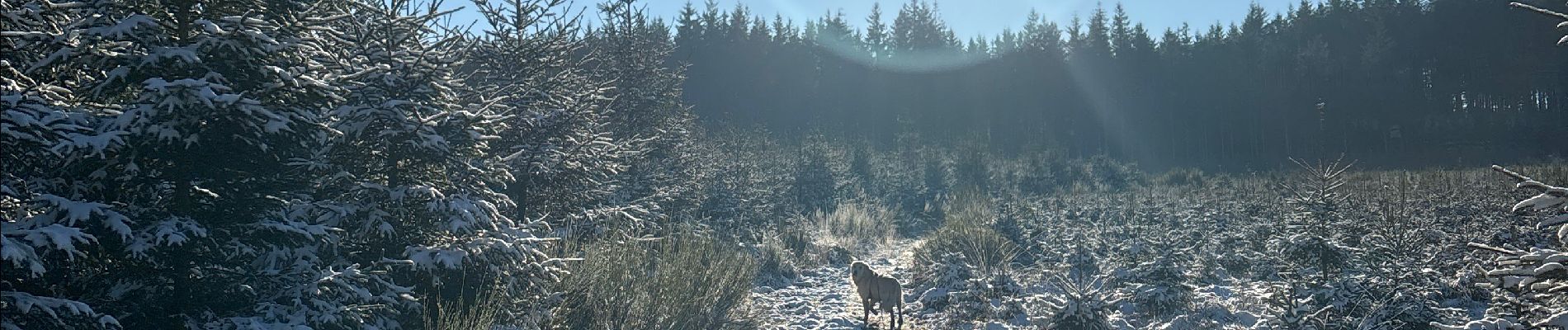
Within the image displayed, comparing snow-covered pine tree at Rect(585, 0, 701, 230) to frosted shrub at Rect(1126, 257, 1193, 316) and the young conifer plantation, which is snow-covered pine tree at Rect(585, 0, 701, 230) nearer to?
the young conifer plantation

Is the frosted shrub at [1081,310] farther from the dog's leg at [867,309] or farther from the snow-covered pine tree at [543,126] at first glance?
the snow-covered pine tree at [543,126]

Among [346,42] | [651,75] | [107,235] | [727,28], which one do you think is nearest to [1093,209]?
[651,75]

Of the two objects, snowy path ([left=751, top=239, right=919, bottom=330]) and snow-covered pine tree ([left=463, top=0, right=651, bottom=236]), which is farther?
snowy path ([left=751, top=239, right=919, bottom=330])

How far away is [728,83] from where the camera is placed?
1844 inches

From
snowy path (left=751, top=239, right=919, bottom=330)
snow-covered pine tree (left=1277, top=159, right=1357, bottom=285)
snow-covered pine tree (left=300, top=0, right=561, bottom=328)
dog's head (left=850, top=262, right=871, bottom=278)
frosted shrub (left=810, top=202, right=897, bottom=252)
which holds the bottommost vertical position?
snowy path (left=751, top=239, right=919, bottom=330)

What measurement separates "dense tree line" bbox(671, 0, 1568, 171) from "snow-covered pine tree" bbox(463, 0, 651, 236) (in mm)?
27016

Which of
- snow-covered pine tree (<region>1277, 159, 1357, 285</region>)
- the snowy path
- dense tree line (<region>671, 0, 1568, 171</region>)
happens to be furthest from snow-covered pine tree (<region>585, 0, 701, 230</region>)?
dense tree line (<region>671, 0, 1568, 171</region>)

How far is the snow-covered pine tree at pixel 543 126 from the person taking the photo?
6527 millimetres

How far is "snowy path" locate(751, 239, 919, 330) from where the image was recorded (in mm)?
7781

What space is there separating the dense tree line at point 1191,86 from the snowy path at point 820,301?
24273 mm

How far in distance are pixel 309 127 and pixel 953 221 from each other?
11188 mm

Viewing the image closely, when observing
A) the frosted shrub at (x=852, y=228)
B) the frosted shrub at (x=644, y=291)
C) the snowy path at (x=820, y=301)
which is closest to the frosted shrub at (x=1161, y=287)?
the snowy path at (x=820, y=301)

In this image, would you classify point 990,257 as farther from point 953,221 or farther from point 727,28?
point 727,28

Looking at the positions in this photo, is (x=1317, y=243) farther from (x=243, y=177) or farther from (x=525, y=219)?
(x=243, y=177)
